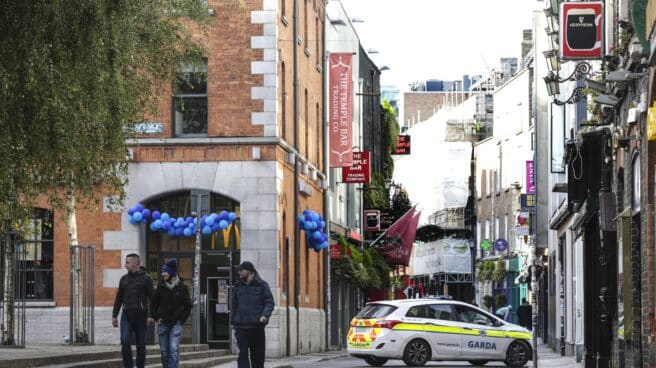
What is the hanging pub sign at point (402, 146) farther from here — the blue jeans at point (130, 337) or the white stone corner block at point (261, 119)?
the blue jeans at point (130, 337)

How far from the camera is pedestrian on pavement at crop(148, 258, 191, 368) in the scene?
2208 cm

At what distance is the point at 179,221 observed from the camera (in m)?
34.6

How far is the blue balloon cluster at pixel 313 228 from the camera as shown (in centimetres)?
3994

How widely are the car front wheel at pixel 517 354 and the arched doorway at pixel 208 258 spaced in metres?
6.45

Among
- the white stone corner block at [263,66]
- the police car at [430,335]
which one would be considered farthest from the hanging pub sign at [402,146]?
the police car at [430,335]

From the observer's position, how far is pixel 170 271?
2231cm

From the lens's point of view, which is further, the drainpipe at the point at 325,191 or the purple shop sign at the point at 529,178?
the purple shop sign at the point at 529,178

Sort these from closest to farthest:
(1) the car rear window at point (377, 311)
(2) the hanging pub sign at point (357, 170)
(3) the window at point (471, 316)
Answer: (1) the car rear window at point (377, 311), (3) the window at point (471, 316), (2) the hanging pub sign at point (357, 170)

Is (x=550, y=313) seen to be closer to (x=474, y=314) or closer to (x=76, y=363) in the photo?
(x=474, y=314)

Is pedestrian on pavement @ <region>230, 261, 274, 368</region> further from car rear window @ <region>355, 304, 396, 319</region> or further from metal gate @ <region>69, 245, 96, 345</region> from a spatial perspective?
car rear window @ <region>355, 304, 396, 319</region>

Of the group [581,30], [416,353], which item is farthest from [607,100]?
[416,353]

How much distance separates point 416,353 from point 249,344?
11389mm

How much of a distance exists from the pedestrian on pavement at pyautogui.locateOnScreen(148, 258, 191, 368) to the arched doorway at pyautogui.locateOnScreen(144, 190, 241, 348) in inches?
508

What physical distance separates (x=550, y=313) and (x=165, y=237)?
69.0 ft
